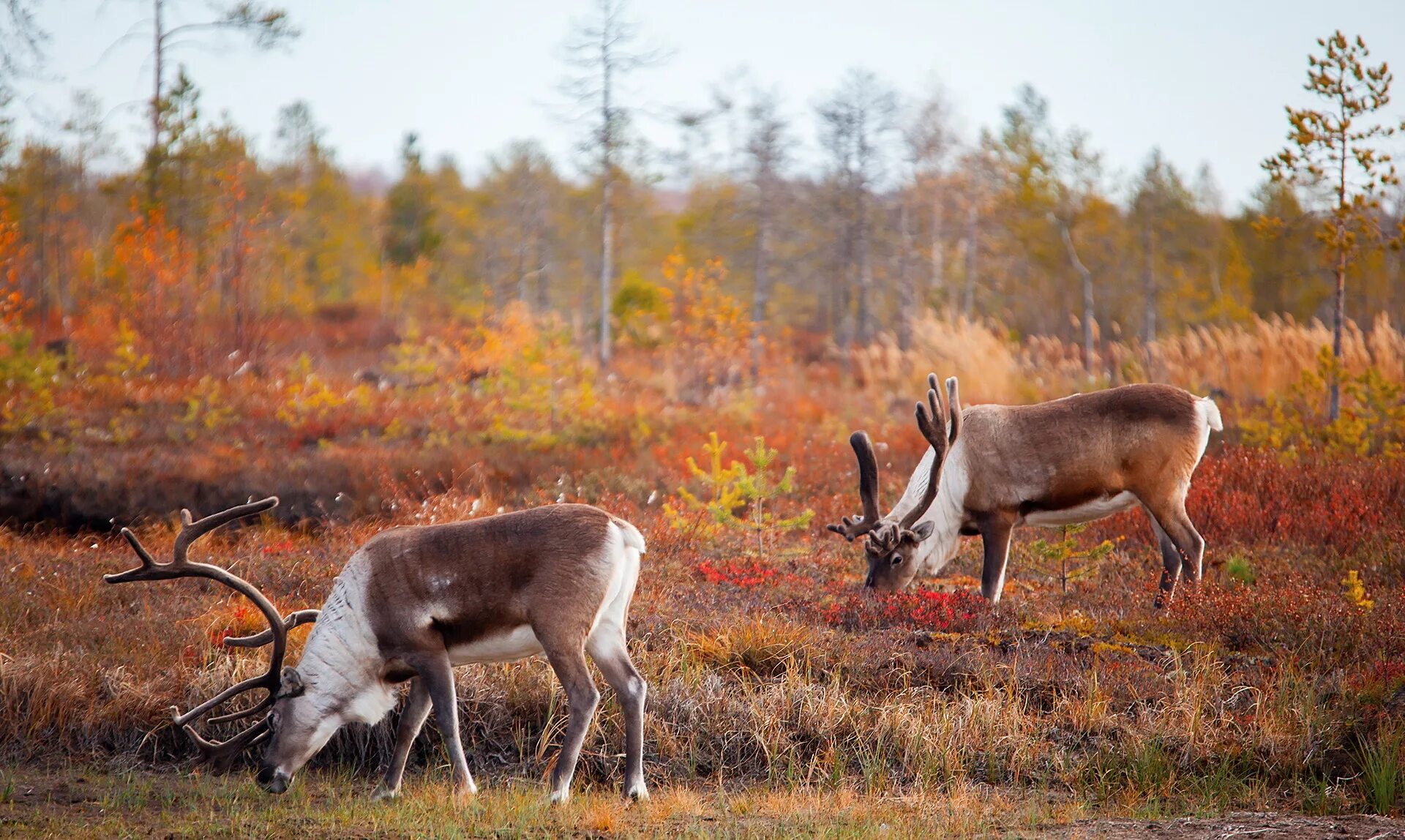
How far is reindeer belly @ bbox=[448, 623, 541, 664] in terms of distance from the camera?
595cm

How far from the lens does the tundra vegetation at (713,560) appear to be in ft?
21.4

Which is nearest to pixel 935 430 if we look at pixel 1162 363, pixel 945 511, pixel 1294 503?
pixel 945 511

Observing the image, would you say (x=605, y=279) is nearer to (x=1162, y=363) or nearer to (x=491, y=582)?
(x=1162, y=363)

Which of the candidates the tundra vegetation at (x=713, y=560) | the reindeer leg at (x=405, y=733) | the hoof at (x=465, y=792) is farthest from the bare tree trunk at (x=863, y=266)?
the hoof at (x=465, y=792)

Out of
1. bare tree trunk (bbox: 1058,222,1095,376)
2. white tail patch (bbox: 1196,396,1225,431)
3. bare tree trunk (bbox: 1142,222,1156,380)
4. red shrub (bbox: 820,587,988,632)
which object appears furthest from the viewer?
bare tree trunk (bbox: 1142,222,1156,380)

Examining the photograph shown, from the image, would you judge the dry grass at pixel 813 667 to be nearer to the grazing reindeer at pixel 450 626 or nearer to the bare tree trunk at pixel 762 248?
the grazing reindeer at pixel 450 626

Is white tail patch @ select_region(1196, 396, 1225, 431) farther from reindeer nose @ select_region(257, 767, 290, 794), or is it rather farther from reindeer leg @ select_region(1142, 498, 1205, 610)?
reindeer nose @ select_region(257, 767, 290, 794)

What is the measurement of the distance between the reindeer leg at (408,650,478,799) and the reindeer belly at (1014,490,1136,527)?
494 cm

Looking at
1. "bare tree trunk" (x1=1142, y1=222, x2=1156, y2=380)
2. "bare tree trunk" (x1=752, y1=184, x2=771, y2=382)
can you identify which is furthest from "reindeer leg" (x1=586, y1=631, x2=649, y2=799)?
"bare tree trunk" (x1=1142, y1=222, x2=1156, y2=380)

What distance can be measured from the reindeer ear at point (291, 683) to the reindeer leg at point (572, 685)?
4.21 ft

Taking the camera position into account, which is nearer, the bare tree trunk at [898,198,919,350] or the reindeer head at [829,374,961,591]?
the reindeer head at [829,374,961,591]

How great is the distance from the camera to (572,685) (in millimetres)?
5785

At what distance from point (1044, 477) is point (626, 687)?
14.0 ft

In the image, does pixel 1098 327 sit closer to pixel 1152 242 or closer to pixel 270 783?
pixel 1152 242
